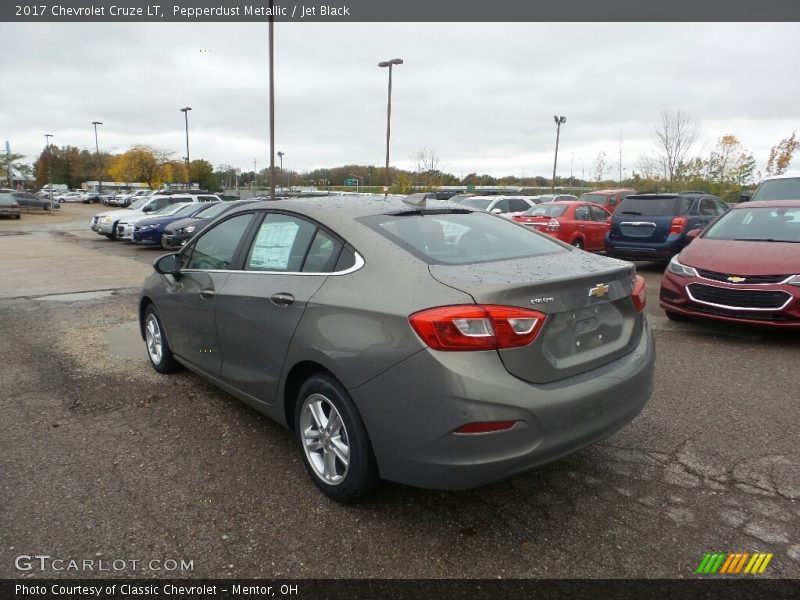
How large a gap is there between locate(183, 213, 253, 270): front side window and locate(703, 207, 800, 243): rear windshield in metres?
5.78

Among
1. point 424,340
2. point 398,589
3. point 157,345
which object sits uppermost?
point 424,340

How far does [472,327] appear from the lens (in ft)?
7.80

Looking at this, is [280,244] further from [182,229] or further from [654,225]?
[182,229]

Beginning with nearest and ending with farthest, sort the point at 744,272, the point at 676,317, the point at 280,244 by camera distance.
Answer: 1. the point at 280,244
2. the point at 744,272
3. the point at 676,317

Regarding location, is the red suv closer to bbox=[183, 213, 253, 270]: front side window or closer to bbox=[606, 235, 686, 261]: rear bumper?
bbox=[606, 235, 686, 261]: rear bumper

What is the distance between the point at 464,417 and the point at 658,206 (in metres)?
10.7

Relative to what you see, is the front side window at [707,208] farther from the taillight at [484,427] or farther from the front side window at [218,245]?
the taillight at [484,427]

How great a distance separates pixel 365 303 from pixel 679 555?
1.82m

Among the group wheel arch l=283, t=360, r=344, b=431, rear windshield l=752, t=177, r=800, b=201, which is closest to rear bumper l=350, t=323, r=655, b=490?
wheel arch l=283, t=360, r=344, b=431

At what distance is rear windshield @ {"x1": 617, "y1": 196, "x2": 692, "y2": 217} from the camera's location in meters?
11.3

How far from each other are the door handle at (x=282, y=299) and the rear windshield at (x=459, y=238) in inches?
23.4

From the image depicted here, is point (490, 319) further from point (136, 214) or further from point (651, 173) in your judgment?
point (651, 173)

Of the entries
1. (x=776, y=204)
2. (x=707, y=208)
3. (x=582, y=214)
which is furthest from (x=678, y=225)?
(x=776, y=204)

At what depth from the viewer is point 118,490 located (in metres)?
3.04
